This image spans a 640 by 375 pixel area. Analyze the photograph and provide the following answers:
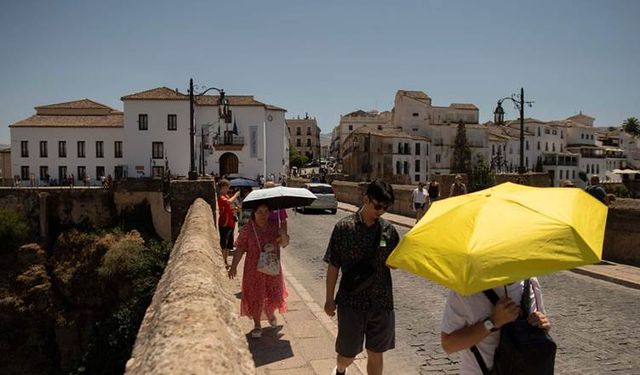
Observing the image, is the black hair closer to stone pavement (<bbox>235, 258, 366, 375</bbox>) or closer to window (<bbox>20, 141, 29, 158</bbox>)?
stone pavement (<bbox>235, 258, 366, 375</bbox>)

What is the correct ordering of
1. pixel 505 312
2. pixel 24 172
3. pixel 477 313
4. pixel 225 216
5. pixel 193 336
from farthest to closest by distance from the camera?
pixel 24 172, pixel 225 216, pixel 477 313, pixel 505 312, pixel 193 336

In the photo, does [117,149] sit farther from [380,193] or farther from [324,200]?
[380,193]

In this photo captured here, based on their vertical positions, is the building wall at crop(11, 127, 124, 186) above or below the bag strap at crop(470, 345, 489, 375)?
above

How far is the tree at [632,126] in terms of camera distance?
110719mm

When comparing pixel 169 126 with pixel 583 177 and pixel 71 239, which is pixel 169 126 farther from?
pixel 583 177

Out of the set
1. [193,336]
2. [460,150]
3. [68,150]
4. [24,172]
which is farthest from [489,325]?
[460,150]

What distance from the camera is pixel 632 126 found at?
366 ft

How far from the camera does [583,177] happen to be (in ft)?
266

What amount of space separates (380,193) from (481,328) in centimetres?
163

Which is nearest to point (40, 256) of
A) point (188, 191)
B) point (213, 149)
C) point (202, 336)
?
point (188, 191)

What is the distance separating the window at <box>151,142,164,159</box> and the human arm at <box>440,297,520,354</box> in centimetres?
5574

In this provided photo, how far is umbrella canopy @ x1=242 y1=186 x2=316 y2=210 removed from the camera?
20.7 ft

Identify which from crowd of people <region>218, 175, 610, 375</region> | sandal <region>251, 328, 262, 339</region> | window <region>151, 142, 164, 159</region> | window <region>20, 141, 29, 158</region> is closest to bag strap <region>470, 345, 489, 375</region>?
crowd of people <region>218, 175, 610, 375</region>

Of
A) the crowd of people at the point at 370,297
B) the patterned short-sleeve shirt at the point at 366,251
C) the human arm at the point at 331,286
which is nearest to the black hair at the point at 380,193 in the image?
the crowd of people at the point at 370,297
